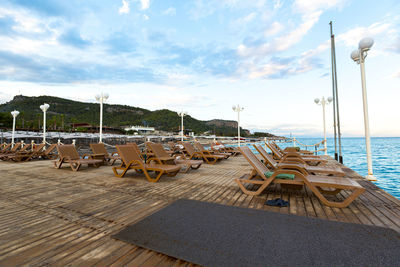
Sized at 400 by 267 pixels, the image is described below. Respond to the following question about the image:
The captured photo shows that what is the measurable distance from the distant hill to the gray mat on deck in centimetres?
6869

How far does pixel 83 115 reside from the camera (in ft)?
226

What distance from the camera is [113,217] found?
2615 mm

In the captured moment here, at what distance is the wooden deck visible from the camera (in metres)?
1.77

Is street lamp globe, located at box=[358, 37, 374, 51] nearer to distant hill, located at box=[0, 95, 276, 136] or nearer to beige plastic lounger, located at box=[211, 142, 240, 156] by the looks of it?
beige plastic lounger, located at box=[211, 142, 240, 156]

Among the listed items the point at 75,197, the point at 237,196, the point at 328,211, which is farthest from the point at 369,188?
the point at 75,197

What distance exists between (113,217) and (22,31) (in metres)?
18.7

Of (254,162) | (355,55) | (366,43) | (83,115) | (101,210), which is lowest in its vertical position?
(101,210)

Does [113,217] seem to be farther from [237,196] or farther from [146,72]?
[146,72]

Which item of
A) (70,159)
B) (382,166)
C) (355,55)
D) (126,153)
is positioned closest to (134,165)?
(126,153)

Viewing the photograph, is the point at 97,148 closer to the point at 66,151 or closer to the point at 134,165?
the point at 66,151

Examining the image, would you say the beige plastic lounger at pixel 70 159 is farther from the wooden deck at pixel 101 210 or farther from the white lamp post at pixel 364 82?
the white lamp post at pixel 364 82

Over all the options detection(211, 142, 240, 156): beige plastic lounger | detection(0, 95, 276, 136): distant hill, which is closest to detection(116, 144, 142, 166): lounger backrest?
detection(211, 142, 240, 156): beige plastic lounger

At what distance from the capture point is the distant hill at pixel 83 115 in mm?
65625

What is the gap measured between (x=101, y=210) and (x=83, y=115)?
7743 centimetres
